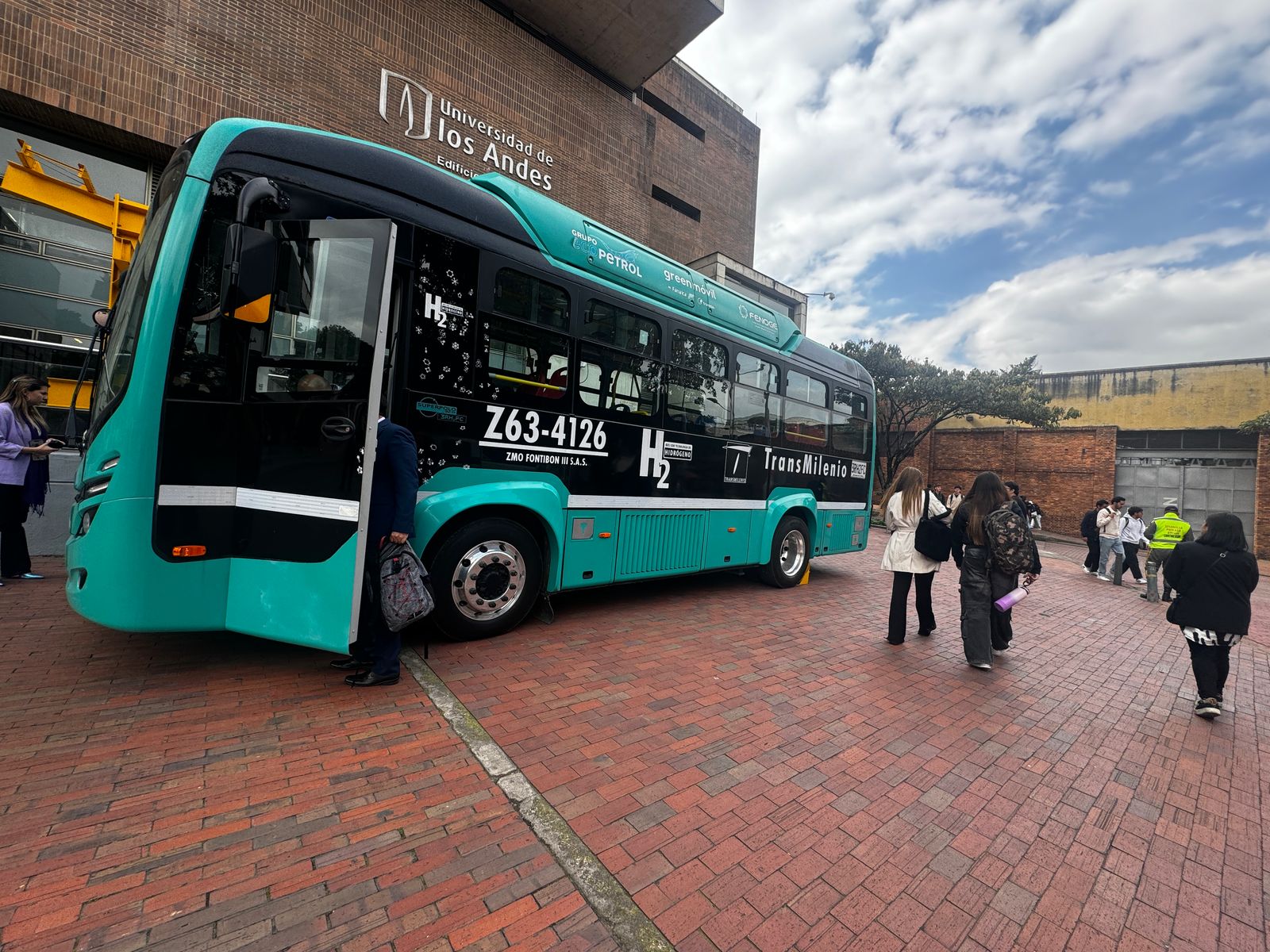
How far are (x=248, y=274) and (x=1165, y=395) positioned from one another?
32133 millimetres

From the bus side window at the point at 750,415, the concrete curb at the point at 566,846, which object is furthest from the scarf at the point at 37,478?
the bus side window at the point at 750,415

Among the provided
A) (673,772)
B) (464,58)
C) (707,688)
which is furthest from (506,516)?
(464,58)

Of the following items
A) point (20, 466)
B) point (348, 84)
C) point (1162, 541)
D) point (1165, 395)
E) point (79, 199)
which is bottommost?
point (1162, 541)

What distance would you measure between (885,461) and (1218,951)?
22271mm

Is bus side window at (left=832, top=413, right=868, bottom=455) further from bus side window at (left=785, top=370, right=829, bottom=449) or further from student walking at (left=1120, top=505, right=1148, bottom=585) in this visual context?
student walking at (left=1120, top=505, right=1148, bottom=585)

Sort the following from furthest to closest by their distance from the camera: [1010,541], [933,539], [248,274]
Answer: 1. [933,539]
2. [1010,541]
3. [248,274]

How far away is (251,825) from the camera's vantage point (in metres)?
2.21

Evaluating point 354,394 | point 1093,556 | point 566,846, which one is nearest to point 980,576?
point 566,846

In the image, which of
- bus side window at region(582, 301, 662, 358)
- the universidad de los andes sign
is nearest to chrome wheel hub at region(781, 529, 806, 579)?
bus side window at region(582, 301, 662, 358)

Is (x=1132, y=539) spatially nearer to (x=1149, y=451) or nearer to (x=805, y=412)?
(x=805, y=412)

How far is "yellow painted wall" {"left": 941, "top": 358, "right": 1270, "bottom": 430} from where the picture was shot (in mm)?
21241

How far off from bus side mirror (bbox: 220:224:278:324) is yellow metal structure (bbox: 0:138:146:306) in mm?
6055

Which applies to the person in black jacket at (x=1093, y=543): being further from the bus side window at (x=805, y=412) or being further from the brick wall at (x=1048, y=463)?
the brick wall at (x=1048, y=463)

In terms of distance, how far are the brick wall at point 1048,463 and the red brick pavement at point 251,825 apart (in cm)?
2305
